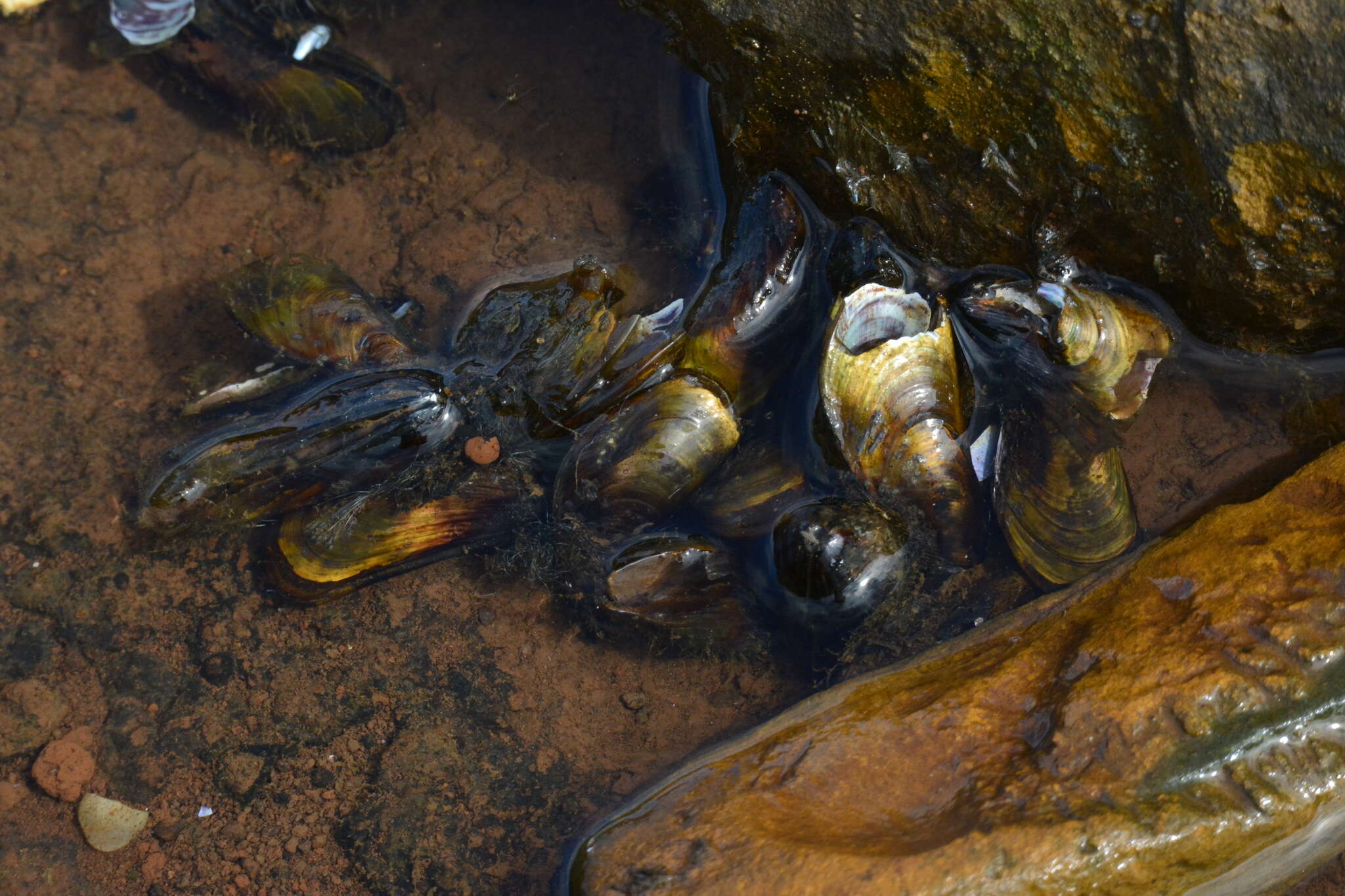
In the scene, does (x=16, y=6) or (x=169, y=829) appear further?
(x=16, y=6)

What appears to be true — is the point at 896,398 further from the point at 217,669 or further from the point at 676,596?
the point at 217,669

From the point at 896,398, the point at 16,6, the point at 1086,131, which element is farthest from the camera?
the point at 16,6

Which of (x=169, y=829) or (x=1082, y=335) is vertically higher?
(x=1082, y=335)

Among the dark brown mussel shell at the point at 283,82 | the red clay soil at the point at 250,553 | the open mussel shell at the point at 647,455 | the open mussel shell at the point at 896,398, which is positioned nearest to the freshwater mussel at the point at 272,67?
the dark brown mussel shell at the point at 283,82

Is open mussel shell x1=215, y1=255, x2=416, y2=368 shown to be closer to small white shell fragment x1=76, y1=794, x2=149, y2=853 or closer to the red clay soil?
the red clay soil

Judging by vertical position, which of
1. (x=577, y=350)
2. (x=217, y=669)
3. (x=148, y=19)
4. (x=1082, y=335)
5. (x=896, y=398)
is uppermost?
(x=1082, y=335)

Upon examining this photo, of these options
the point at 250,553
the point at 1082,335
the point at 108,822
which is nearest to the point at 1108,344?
the point at 1082,335

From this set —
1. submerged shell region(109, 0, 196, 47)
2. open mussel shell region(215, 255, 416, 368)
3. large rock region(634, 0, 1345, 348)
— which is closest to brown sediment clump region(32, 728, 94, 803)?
open mussel shell region(215, 255, 416, 368)
